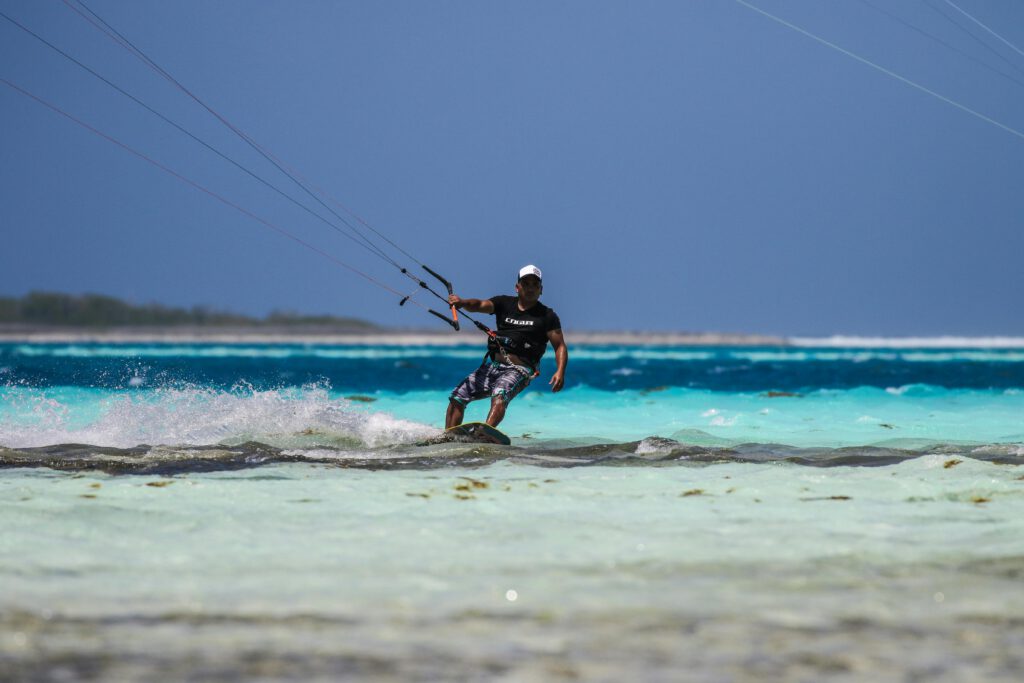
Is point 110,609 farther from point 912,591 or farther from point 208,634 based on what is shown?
point 912,591

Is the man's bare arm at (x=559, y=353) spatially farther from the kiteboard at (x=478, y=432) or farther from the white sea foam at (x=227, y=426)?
the white sea foam at (x=227, y=426)

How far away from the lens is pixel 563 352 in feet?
39.7

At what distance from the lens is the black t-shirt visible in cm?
1196

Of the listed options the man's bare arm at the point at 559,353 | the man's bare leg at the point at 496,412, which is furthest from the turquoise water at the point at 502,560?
the man's bare arm at the point at 559,353

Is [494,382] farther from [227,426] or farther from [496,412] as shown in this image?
[227,426]

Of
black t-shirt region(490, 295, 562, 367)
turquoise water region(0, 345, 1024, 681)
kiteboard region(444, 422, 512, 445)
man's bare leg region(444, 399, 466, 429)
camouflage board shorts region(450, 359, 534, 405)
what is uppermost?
black t-shirt region(490, 295, 562, 367)

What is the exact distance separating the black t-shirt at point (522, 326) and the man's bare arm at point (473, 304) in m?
0.06

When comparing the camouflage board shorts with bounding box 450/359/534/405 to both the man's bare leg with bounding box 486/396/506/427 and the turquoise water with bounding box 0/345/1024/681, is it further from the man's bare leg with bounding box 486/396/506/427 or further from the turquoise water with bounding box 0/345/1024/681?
the turquoise water with bounding box 0/345/1024/681

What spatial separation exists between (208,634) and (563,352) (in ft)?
26.5

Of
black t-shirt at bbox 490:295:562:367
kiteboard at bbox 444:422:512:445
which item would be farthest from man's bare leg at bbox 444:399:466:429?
black t-shirt at bbox 490:295:562:367

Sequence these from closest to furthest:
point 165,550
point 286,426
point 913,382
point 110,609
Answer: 1. point 110,609
2. point 165,550
3. point 286,426
4. point 913,382

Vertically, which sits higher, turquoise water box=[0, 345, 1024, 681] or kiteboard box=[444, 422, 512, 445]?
kiteboard box=[444, 422, 512, 445]

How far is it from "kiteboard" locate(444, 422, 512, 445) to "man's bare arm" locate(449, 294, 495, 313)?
1.27 metres

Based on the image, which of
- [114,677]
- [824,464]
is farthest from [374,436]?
[114,677]
